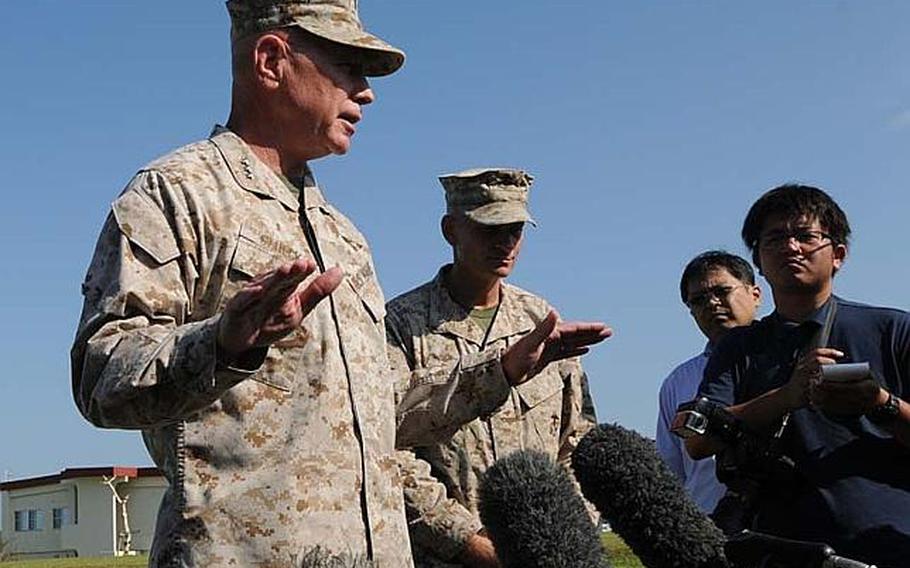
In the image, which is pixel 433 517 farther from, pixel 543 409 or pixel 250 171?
pixel 250 171

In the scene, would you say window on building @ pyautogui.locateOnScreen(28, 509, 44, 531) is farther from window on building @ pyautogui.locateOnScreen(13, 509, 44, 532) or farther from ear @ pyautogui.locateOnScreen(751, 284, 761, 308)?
ear @ pyautogui.locateOnScreen(751, 284, 761, 308)

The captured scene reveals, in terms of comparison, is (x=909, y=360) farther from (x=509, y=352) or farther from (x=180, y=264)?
(x=180, y=264)

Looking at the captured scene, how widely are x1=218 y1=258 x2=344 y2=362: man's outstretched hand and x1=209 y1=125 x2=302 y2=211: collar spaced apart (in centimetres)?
79

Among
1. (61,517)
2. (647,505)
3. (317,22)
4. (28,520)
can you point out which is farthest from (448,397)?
(28,520)

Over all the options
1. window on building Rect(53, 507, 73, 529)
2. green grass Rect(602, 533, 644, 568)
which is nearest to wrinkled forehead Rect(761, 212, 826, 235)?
green grass Rect(602, 533, 644, 568)

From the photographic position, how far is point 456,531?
15.4 feet

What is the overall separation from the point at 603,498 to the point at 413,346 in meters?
3.31

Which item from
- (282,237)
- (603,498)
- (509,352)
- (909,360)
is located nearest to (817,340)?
(909,360)

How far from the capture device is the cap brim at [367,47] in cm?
310

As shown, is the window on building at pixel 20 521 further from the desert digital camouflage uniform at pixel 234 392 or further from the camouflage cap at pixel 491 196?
the desert digital camouflage uniform at pixel 234 392

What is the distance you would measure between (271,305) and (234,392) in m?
0.66

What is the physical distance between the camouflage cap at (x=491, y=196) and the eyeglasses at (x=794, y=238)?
1.19 meters

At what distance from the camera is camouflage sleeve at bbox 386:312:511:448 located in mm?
3482

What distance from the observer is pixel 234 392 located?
2.76 meters
